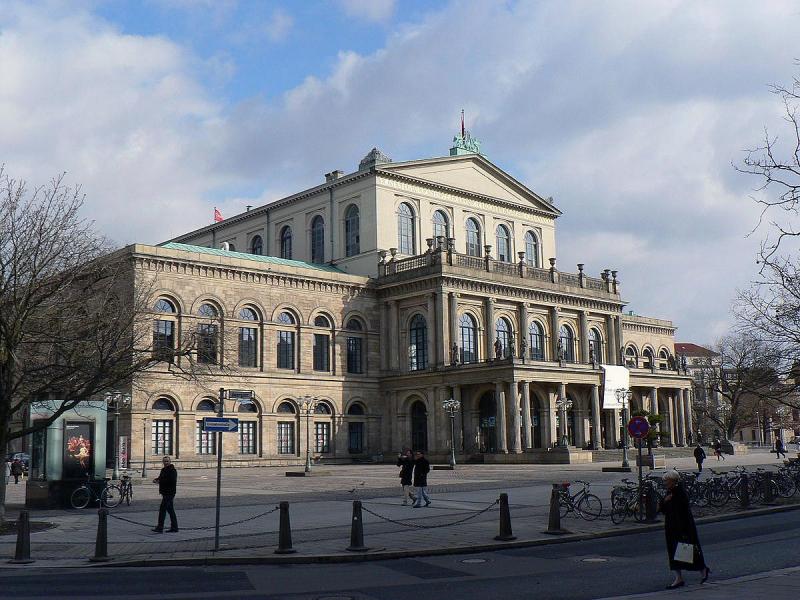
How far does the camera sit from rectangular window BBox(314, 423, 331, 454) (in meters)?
59.7

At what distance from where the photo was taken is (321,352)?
6106cm

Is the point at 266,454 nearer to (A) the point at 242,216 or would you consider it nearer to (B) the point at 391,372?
(B) the point at 391,372

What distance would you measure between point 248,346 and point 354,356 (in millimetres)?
9130

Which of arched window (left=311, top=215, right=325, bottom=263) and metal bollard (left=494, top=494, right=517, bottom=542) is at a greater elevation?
arched window (left=311, top=215, right=325, bottom=263)

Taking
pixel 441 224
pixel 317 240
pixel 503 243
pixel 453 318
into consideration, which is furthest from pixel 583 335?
pixel 317 240

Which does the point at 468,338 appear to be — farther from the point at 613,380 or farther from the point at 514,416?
the point at 613,380

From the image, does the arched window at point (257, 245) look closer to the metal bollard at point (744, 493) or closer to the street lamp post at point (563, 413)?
the street lamp post at point (563, 413)

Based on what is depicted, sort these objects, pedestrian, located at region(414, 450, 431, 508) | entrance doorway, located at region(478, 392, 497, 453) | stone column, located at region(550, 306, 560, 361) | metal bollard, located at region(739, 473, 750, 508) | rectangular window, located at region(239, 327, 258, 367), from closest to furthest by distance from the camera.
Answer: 1. metal bollard, located at region(739, 473, 750, 508)
2. pedestrian, located at region(414, 450, 431, 508)
3. rectangular window, located at region(239, 327, 258, 367)
4. entrance doorway, located at region(478, 392, 497, 453)
5. stone column, located at region(550, 306, 560, 361)

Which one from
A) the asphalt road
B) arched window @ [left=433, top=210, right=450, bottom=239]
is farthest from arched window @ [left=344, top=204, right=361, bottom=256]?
the asphalt road

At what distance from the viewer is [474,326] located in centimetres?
6316

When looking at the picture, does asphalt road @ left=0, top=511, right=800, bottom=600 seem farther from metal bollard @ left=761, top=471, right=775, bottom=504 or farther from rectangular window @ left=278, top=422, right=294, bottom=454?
rectangular window @ left=278, top=422, right=294, bottom=454

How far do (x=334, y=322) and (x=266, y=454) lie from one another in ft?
34.9

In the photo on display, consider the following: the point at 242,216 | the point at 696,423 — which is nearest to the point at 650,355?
the point at 696,423

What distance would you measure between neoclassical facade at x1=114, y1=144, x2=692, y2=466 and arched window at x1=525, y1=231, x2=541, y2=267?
19cm
